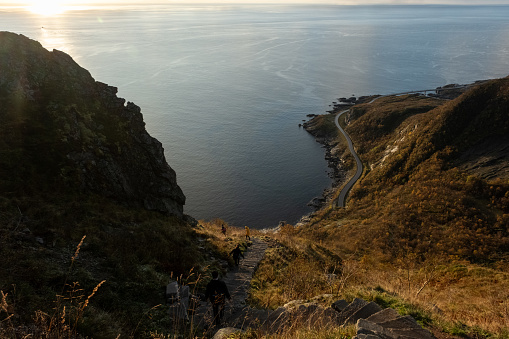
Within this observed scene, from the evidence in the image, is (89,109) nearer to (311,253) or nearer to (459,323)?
(311,253)

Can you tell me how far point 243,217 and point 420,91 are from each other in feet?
391

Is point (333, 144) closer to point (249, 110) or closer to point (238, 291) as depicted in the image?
point (249, 110)

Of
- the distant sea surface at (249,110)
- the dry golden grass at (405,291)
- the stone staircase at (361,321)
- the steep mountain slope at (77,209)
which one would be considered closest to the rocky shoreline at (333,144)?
the distant sea surface at (249,110)

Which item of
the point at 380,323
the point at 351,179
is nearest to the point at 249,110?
the point at 351,179

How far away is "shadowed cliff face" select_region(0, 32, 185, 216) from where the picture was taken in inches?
682

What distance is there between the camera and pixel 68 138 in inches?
782

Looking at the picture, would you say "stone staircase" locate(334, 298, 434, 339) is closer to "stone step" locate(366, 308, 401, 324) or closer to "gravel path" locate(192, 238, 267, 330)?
"stone step" locate(366, 308, 401, 324)

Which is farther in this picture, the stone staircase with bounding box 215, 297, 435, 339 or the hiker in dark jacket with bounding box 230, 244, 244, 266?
the hiker in dark jacket with bounding box 230, 244, 244, 266

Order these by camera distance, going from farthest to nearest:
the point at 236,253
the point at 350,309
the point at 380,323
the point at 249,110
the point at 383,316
A: the point at 249,110
the point at 236,253
the point at 350,309
the point at 383,316
the point at 380,323

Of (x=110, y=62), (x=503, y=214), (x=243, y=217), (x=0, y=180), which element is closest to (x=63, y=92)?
(x=0, y=180)

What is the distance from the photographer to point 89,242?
12.6 m

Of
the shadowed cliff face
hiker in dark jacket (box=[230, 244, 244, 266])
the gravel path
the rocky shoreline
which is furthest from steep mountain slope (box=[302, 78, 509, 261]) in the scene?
the shadowed cliff face

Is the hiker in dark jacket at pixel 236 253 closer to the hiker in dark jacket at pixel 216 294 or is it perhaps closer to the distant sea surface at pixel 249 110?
the hiker in dark jacket at pixel 216 294

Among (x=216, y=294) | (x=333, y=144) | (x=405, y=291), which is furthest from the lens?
(x=333, y=144)
